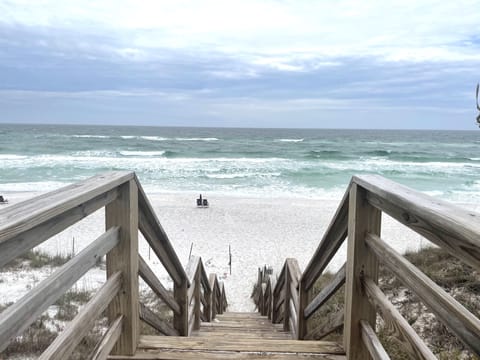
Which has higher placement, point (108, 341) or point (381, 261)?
point (381, 261)

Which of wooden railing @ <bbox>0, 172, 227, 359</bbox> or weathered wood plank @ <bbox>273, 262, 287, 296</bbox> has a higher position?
wooden railing @ <bbox>0, 172, 227, 359</bbox>

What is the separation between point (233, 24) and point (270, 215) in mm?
43559

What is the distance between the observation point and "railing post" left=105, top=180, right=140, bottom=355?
6.40 ft

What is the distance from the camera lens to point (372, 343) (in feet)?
5.77

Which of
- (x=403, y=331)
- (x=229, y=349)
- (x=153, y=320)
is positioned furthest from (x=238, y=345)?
(x=403, y=331)

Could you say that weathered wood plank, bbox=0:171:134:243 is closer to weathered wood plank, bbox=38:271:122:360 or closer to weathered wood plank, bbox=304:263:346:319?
weathered wood plank, bbox=38:271:122:360

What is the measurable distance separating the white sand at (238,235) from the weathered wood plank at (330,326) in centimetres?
450

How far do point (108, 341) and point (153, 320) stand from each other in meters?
0.77

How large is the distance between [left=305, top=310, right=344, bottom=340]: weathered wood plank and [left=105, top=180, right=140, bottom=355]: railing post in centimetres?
120

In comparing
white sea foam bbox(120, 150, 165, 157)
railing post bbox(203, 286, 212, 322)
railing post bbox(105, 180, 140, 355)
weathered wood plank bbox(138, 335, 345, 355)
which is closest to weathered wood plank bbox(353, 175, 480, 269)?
weathered wood plank bbox(138, 335, 345, 355)

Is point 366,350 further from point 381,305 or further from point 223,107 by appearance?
point 223,107

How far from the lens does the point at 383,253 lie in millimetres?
1650

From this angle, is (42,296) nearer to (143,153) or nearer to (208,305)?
(208,305)

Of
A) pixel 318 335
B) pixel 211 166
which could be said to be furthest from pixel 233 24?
pixel 318 335
